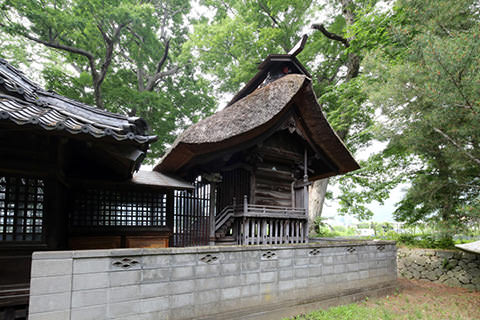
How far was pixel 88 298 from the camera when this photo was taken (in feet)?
11.7

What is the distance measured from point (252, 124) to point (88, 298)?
4999mm

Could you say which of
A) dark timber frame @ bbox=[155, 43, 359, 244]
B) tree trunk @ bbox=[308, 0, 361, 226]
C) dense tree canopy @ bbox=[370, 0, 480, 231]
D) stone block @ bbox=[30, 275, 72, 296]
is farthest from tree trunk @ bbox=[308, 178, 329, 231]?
stone block @ bbox=[30, 275, 72, 296]

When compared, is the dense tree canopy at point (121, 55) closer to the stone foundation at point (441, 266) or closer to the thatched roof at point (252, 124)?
the thatched roof at point (252, 124)

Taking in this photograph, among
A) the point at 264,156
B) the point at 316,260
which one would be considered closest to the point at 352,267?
the point at 316,260

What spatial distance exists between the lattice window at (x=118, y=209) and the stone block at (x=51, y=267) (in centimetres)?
351

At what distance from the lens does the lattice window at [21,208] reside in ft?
14.0

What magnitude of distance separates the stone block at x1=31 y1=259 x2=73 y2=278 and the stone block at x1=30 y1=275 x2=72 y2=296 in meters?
0.05

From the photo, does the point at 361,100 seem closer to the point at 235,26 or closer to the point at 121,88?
the point at 235,26

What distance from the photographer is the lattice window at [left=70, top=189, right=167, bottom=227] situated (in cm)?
663

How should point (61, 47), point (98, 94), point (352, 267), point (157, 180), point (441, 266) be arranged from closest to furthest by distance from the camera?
point (352, 267) → point (157, 180) → point (441, 266) → point (61, 47) → point (98, 94)

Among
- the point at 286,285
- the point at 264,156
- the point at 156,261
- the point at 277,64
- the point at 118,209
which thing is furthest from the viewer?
the point at 277,64

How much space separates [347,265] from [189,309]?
4.22 m

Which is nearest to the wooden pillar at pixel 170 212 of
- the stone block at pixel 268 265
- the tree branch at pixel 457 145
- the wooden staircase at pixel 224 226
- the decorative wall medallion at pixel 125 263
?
the wooden staircase at pixel 224 226

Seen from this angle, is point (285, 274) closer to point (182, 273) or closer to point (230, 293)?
point (230, 293)
